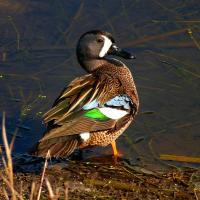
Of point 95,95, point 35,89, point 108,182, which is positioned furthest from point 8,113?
point 108,182

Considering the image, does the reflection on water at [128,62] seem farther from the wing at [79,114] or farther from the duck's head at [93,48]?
the duck's head at [93,48]

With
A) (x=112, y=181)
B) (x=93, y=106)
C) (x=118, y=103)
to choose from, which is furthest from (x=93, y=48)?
(x=112, y=181)

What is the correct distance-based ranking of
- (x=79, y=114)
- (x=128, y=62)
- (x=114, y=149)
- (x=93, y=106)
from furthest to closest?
(x=128, y=62)
(x=114, y=149)
(x=93, y=106)
(x=79, y=114)

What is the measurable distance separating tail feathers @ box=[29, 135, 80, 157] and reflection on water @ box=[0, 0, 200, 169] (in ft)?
2.19

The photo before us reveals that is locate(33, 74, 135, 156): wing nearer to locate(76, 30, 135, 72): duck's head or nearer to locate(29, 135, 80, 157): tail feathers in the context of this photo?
locate(29, 135, 80, 157): tail feathers

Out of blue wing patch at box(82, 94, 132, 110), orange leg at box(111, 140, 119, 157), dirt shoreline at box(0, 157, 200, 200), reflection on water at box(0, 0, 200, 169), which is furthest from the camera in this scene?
reflection on water at box(0, 0, 200, 169)

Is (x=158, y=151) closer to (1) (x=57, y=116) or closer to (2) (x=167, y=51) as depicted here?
(1) (x=57, y=116)

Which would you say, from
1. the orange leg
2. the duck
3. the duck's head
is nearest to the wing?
the duck

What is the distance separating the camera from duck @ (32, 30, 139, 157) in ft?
19.9

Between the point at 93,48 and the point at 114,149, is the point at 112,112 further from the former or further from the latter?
the point at 93,48

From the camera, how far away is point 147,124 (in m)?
7.11

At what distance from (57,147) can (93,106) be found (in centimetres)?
51

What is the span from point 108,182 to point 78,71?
2.19 meters

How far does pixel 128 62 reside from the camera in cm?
809
